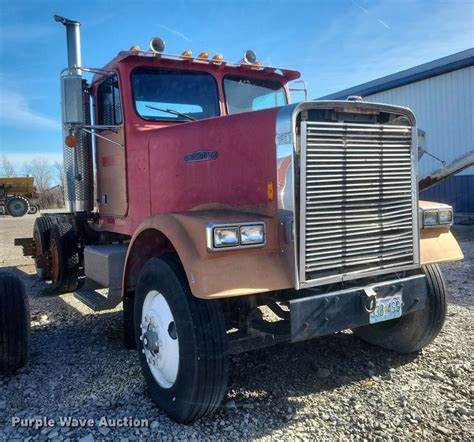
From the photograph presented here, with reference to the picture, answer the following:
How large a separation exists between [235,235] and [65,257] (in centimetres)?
429

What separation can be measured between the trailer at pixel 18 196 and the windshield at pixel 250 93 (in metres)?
28.5

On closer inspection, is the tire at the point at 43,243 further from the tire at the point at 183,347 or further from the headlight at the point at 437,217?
the headlight at the point at 437,217

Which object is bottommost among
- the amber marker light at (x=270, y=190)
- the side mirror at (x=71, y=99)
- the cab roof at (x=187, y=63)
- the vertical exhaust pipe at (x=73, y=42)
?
the amber marker light at (x=270, y=190)

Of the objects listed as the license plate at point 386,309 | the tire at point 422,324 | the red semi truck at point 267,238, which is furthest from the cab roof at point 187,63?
the license plate at point 386,309

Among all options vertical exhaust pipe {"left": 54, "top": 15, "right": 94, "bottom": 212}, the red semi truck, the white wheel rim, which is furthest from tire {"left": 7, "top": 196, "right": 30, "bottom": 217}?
the white wheel rim

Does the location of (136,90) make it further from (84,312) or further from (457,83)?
(457,83)

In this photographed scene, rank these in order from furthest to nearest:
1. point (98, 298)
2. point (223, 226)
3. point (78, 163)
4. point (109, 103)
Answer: point (78, 163) < point (109, 103) < point (98, 298) < point (223, 226)

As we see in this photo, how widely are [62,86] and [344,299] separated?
2952 mm

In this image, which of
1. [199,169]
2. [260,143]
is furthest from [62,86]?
[260,143]

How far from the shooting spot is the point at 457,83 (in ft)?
50.1

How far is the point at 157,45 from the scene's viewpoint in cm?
436

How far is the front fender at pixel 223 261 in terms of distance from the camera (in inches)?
109

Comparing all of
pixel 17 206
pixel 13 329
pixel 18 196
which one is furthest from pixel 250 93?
pixel 18 196

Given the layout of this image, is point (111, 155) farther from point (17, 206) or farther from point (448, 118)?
point (17, 206)
